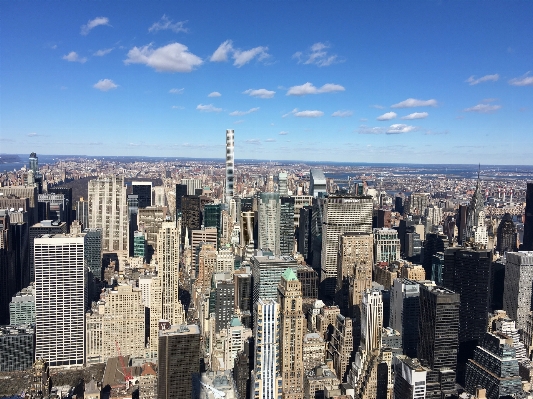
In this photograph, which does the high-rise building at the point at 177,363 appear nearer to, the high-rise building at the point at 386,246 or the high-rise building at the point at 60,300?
the high-rise building at the point at 60,300

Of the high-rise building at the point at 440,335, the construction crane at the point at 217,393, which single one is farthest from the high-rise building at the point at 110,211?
the construction crane at the point at 217,393

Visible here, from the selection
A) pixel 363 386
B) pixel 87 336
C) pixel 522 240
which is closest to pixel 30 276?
pixel 87 336

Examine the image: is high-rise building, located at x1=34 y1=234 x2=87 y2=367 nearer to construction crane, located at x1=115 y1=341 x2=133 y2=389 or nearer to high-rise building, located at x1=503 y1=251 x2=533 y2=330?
construction crane, located at x1=115 y1=341 x2=133 y2=389

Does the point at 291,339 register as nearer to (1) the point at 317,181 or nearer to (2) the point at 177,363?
(2) the point at 177,363

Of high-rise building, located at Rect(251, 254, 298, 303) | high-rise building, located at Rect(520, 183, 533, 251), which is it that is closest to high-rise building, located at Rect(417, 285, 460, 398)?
high-rise building, located at Rect(251, 254, 298, 303)

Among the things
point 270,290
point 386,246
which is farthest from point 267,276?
point 386,246
